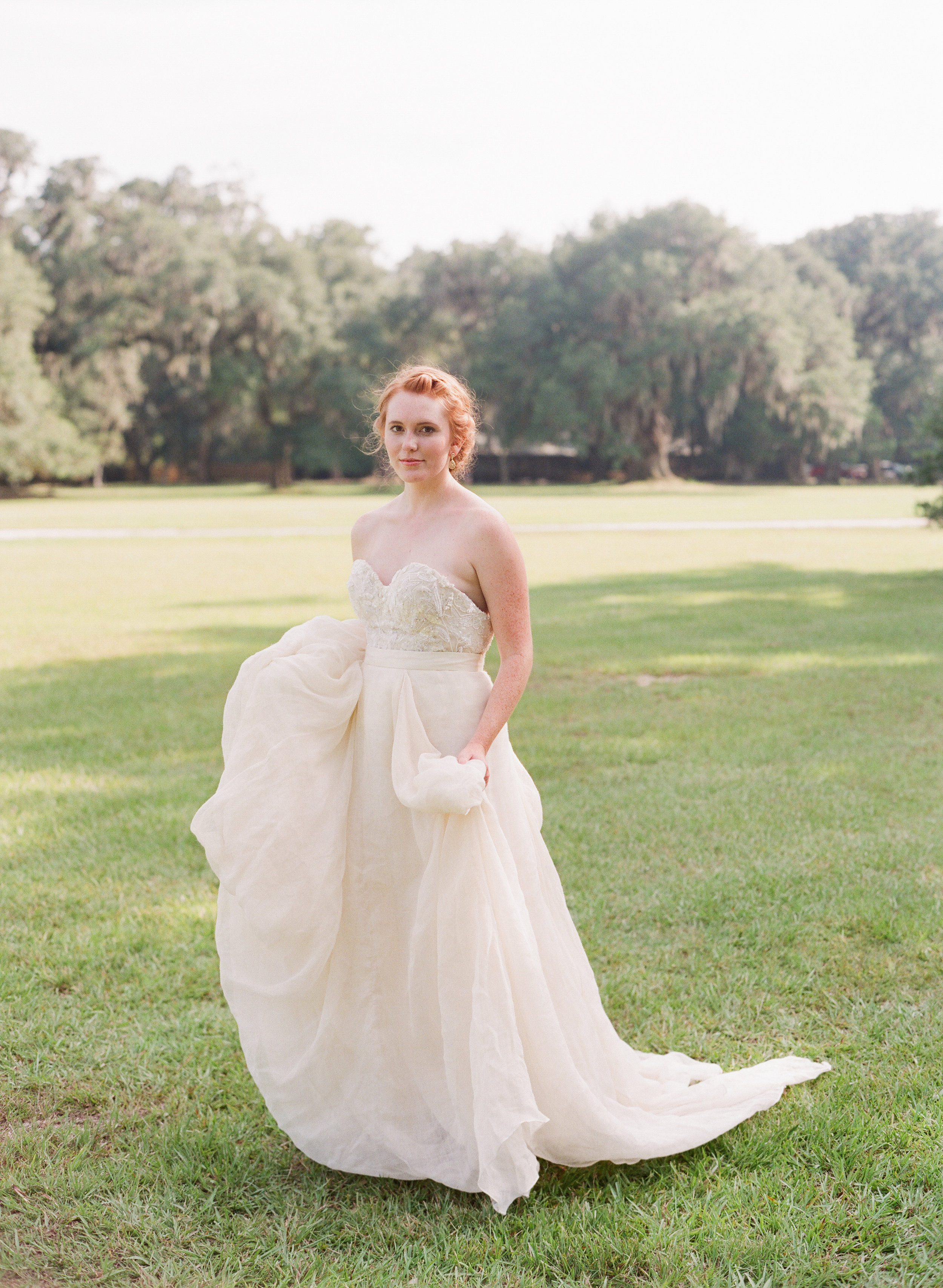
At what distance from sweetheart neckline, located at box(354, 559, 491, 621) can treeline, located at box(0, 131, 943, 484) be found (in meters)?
41.8

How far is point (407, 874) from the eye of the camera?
258 cm

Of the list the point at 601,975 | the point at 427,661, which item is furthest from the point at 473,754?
the point at 601,975

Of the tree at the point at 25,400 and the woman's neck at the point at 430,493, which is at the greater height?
the tree at the point at 25,400

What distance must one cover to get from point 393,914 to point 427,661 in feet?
1.97

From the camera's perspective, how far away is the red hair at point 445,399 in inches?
99.0

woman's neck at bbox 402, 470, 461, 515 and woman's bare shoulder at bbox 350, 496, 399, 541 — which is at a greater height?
woman's neck at bbox 402, 470, 461, 515

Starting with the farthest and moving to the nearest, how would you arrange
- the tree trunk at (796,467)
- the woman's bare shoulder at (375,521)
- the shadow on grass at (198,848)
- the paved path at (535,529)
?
the tree trunk at (796,467)
the paved path at (535,529)
the woman's bare shoulder at (375,521)
the shadow on grass at (198,848)

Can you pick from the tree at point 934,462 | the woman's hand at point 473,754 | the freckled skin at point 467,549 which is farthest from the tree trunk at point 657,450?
the woman's hand at point 473,754

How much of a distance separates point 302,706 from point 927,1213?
5.77 ft

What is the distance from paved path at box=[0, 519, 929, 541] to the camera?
2159cm

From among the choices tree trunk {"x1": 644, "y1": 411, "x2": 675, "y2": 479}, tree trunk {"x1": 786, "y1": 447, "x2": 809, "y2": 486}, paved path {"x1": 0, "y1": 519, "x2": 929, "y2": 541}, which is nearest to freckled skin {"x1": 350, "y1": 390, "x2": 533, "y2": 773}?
paved path {"x1": 0, "y1": 519, "x2": 929, "y2": 541}

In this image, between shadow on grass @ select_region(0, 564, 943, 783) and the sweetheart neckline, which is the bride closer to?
the sweetheart neckline

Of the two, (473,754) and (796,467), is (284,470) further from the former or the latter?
(473,754)

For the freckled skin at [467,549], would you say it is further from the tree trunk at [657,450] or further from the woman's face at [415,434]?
the tree trunk at [657,450]
